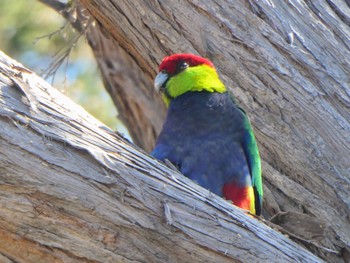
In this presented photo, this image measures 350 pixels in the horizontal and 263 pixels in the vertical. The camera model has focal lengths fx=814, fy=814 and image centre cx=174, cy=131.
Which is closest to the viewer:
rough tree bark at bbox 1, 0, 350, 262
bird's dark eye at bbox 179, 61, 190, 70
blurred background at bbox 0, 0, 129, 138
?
rough tree bark at bbox 1, 0, 350, 262

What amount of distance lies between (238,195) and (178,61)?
2.03ft

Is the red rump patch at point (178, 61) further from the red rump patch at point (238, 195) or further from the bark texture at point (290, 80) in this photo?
the red rump patch at point (238, 195)

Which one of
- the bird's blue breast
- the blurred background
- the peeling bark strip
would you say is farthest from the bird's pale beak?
the blurred background

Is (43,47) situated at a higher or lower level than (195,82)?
lower

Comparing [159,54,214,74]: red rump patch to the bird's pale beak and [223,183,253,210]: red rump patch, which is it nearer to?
the bird's pale beak

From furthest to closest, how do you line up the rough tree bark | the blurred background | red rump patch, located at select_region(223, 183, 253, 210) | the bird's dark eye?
the blurred background
the bird's dark eye
red rump patch, located at select_region(223, 183, 253, 210)
the rough tree bark

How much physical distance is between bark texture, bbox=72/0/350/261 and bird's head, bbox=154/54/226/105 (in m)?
0.06

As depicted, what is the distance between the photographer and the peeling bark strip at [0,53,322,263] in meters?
2.32

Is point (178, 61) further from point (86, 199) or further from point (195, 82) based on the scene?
point (86, 199)

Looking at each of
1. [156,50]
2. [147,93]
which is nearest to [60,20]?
[147,93]

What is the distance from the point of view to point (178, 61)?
3.44 meters

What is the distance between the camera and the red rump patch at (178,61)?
3.38m

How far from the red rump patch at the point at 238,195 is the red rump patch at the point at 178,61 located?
0.51 metres

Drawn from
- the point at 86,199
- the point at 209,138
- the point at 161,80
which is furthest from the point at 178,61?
the point at 86,199
